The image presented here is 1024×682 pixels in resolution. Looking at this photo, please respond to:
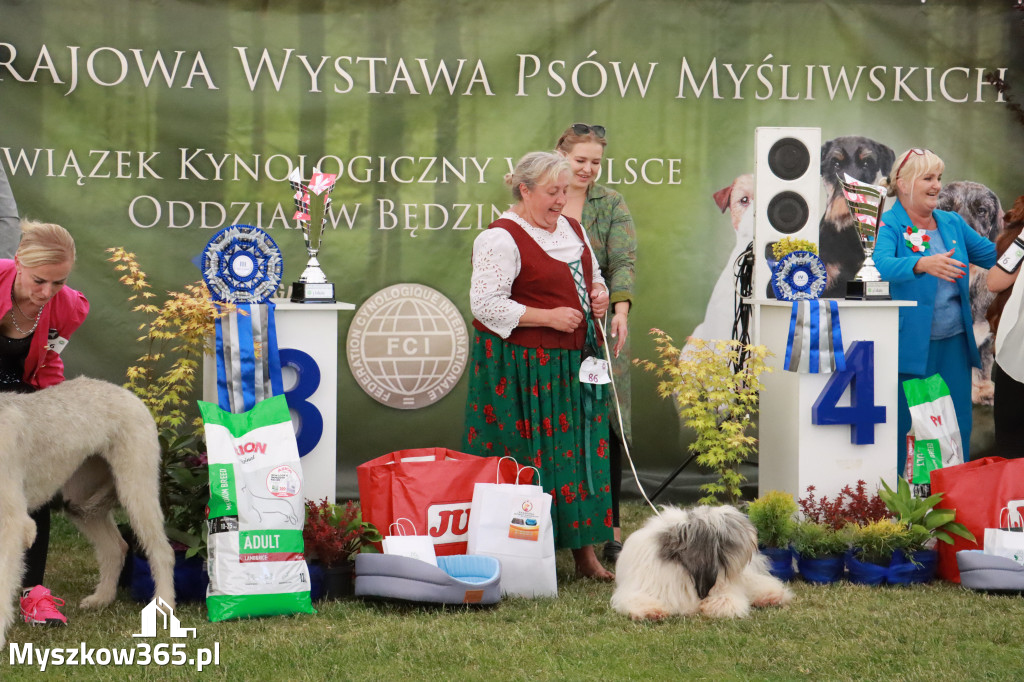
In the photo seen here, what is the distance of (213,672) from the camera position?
3.28 metres

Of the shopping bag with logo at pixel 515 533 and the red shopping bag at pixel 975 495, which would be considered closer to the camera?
the shopping bag with logo at pixel 515 533

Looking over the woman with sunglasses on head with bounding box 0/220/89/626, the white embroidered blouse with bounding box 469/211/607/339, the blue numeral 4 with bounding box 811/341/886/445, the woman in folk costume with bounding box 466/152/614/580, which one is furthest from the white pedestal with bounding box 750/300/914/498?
the woman with sunglasses on head with bounding box 0/220/89/626

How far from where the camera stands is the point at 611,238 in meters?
4.93

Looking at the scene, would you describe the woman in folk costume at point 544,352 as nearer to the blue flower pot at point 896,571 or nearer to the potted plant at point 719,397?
the potted plant at point 719,397

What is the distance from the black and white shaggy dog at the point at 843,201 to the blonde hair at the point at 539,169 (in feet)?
7.76

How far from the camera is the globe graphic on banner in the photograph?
5.95m

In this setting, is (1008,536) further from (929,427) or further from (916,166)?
(916,166)

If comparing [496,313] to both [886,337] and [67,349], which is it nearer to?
[886,337]

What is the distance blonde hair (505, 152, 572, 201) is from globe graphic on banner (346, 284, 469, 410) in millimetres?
1697

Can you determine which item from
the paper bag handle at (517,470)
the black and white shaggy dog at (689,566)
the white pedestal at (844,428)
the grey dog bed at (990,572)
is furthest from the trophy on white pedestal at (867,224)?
the paper bag handle at (517,470)

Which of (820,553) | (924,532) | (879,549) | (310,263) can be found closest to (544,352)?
(310,263)

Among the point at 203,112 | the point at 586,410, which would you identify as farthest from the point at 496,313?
the point at 203,112

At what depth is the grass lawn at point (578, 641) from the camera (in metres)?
3.34

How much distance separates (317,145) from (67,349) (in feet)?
5.25
